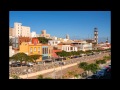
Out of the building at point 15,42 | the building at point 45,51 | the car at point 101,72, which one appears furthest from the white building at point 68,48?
the building at point 15,42

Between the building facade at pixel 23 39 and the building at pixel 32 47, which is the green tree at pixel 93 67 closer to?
the building at pixel 32 47

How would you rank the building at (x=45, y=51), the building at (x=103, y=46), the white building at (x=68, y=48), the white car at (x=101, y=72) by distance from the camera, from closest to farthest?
1. the building at (x=103, y=46)
2. the white car at (x=101, y=72)
3. the building at (x=45, y=51)
4. the white building at (x=68, y=48)

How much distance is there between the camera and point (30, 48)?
303cm

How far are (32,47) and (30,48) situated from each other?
0.05 metres

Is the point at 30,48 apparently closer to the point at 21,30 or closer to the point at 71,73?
the point at 21,30

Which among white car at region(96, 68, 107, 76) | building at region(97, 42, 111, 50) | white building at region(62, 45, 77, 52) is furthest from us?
white building at region(62, 45, 77, 52)

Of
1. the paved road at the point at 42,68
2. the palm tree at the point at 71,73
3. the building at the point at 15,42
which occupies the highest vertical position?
the building at the point at 15,42

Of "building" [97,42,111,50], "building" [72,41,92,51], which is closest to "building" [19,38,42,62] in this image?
"building" [72,41,92,51]

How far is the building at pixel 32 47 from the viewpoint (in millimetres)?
2990

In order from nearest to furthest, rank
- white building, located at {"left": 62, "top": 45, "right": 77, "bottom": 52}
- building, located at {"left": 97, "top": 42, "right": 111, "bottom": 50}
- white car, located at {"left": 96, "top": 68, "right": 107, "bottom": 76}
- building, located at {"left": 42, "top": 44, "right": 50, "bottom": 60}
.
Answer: building, located at {"left": 97, "top": 42, "right": 111, "bottom": 50}
white car, located at {"left": 96, "top": 68, "right": 107, "bottom": 76}
building, located at {"left": 42, "top": 44, "right": 50, "bottom": 60}
white building, located at {"left": 62, "top": 45, "right": 77, "bottom": 52}

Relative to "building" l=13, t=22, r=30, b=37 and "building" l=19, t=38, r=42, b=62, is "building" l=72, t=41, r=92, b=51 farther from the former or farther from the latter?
"building" l=13, t=22, r=30, b=37

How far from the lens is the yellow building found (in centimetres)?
299
